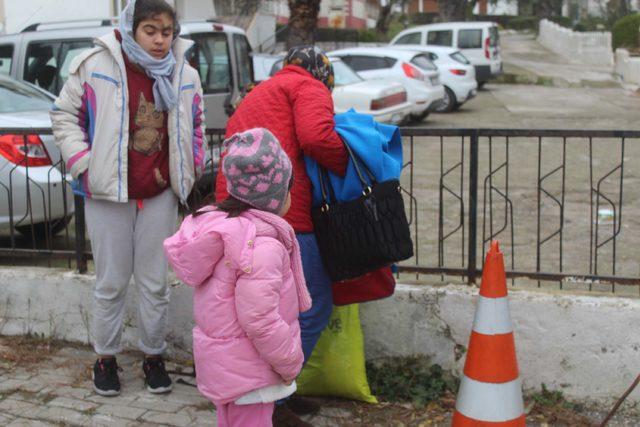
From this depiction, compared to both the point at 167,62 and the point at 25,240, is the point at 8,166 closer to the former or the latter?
the point at 25,240

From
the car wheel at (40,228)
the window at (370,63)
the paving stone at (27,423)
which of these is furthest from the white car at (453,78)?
the paving stone at (27,423)

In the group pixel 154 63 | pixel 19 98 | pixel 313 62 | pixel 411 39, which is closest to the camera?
pixel 313 62

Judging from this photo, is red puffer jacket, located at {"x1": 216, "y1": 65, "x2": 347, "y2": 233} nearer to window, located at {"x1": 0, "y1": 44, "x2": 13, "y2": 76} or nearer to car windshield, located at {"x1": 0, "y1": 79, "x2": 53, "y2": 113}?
car windshield, located at {"x1": 0, "y1": 79, "x2": 53, "y2": 113}

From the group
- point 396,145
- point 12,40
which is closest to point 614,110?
point 12,40

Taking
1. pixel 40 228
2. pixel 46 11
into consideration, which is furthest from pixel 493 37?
pixel 40 228

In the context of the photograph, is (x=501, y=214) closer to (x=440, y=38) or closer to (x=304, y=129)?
(x=304, y=129)

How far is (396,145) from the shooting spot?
3930mm

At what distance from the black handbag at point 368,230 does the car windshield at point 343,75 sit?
440 inches

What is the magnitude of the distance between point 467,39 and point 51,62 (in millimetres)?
17149

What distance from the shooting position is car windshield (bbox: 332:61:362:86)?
48.6 feet

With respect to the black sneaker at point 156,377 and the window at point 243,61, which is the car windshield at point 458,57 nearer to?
the window at point 243,61

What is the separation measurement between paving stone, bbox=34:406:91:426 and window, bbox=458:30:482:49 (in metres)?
21.6

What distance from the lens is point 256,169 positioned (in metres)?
2.96

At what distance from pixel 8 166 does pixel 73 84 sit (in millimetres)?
2142
